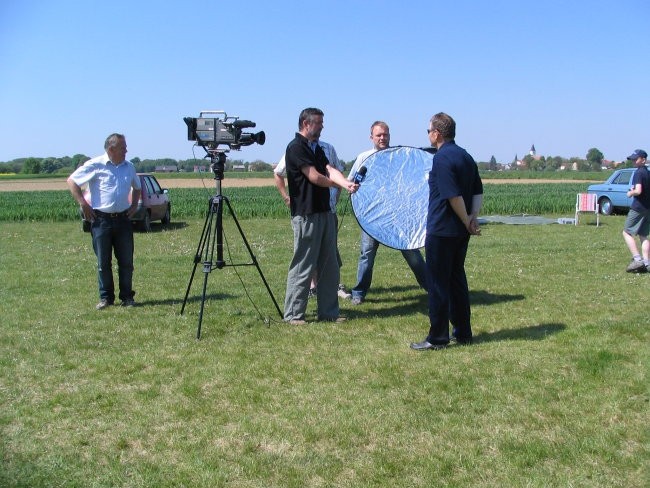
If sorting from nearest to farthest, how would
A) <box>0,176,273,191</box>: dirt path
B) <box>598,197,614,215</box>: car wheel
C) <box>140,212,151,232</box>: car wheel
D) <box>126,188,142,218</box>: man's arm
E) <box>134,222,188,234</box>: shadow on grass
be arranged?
1. <box>126,188,142,218</box>: man's arm
2. <box>140,212,151,232</box>: car wheel
3. <box>134,222,188,234</box>: shadow on grass
4. <box>598,197,614,215</box>: car wheel
5. <box>0,176,273,191</box>: dirt path

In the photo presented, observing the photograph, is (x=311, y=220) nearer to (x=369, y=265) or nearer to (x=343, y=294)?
(x=369, y=265)

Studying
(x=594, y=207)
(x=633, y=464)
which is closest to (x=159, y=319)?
(x=633, y=464)

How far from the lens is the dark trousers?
5758 mm

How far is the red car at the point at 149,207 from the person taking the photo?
18141 millimetres

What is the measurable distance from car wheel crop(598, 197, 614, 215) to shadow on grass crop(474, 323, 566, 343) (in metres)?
17.5

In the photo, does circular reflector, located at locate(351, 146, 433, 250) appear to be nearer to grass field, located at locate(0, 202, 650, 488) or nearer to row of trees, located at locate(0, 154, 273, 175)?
grass field, located at locate(0, 202, 650, 488)

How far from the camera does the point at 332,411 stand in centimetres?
451

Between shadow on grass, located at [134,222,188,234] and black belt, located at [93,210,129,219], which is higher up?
black belt, located at [93,210,129,219]

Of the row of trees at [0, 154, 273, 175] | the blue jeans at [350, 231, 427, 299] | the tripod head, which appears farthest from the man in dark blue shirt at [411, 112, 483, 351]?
the row of trees at [0, 154, 273, 175]

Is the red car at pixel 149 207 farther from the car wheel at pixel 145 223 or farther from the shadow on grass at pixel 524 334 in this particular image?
the shadow on grass at pixel 524 334

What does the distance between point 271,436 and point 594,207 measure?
16.9 m

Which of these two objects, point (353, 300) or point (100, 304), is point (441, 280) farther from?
point (100, 304)

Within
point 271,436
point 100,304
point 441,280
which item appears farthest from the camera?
point 100,304

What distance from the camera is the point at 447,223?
18.7 ft
